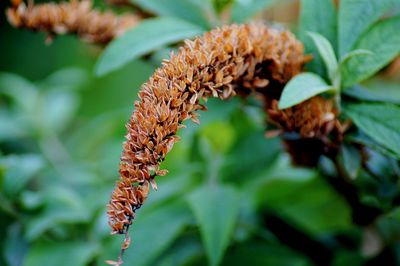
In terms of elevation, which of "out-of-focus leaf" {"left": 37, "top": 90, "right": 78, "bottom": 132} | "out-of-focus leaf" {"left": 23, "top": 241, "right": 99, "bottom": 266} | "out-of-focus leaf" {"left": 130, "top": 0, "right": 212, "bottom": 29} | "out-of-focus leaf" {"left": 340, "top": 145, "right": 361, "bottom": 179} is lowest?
"out-of-focus leaf" {"left": 340, "top": 145, "right": 361, "bottom": 179}

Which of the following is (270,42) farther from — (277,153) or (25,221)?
(25,221)

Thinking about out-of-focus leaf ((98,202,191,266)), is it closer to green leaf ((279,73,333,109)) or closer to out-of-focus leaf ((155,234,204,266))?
out-of-focus leaf ((155,234,204,266))

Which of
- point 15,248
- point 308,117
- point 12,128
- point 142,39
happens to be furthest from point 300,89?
point 12,128

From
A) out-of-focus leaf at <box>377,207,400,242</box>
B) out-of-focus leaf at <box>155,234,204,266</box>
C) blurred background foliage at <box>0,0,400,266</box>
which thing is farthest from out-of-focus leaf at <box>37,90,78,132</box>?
out-of-focus leaf at <box>377,207,400,242</box>

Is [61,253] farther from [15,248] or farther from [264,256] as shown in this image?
[264,256]

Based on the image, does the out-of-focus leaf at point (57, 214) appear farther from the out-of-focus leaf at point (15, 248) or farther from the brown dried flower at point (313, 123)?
the brown dried flower at point (313, 123)

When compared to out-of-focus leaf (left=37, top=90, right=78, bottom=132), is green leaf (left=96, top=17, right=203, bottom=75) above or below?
below

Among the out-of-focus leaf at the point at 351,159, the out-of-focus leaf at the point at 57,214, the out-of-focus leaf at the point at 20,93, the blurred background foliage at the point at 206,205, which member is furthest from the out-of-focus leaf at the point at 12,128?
the out-of-focus leaf at the point at 351,159
